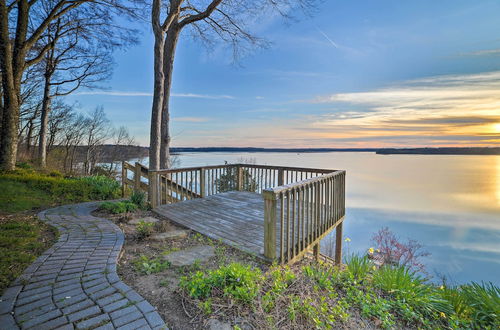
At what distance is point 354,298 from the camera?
7.92 ft

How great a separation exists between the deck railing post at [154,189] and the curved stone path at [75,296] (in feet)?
7.31

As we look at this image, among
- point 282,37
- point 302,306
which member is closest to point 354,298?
point 302,306

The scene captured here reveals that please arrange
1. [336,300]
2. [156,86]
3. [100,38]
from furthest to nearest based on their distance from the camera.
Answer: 1. [100,38]
2. [156,86]
3. [336,300]

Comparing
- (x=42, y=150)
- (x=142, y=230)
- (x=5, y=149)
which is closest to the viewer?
(x=142, y=230)

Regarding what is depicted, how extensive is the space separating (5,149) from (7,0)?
208 inches

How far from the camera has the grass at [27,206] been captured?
2.70 meters

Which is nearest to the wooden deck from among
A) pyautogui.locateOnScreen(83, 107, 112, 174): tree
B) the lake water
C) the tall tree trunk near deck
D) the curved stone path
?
the curved stone path

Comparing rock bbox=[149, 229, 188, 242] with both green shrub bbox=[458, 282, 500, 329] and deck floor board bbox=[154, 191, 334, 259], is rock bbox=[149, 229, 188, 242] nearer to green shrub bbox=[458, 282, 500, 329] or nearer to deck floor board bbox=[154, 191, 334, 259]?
deck floor board bbox=[154, 191, 334, 259]

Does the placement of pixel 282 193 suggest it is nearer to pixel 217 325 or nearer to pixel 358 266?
pixel 358 266

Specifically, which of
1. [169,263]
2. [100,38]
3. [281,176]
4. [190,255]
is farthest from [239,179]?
[100,38]

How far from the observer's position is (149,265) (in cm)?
272

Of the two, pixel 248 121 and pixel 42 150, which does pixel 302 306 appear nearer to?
pixel 248 121

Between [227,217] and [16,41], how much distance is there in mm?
10128

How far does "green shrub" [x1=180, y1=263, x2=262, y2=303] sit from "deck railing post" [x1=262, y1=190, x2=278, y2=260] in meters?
0.65
